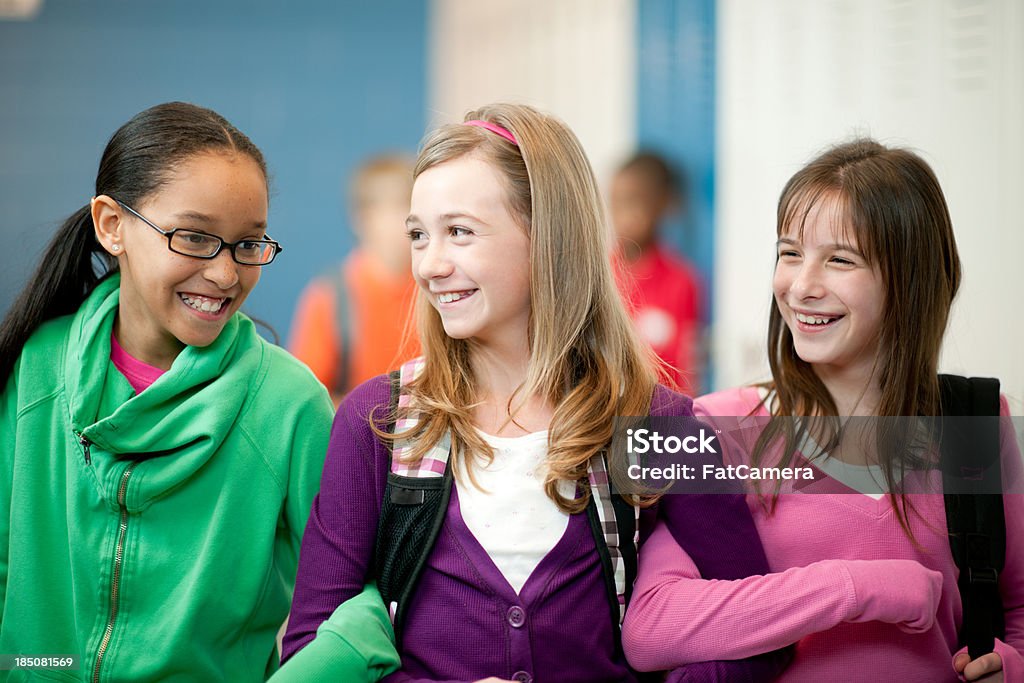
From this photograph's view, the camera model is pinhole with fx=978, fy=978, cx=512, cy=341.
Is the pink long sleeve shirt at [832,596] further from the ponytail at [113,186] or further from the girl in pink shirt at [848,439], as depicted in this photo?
the ponytail at [113,186]

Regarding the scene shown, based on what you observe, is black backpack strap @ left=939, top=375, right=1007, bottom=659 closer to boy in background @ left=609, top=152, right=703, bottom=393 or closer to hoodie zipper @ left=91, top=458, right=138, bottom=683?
hoodie zipper @ left=91, top=458, right=138, bottom=683

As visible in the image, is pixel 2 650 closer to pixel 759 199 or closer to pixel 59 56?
pixel 759 199

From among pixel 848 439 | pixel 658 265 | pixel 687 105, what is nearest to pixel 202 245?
pixel 848 439

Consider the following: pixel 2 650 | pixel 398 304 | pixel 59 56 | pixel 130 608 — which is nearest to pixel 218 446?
pixel 130 608

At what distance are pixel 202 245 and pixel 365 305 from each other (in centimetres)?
236

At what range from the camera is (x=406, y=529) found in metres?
1.53

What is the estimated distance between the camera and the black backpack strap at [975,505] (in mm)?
1604

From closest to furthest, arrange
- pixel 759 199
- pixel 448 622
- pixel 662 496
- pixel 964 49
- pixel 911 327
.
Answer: pixel 448 622
pixel 662 496
pixel 911 327
pixel 964 49
pixel 759 199

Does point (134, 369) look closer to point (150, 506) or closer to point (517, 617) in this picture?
point (150, 506)

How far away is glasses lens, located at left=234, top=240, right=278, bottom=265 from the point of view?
1.70m

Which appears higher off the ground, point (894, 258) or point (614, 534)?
point (894, 258)

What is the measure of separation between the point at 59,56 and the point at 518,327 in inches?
140

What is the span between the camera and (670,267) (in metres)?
4.09

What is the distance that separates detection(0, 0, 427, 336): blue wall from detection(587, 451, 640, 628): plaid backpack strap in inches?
124
